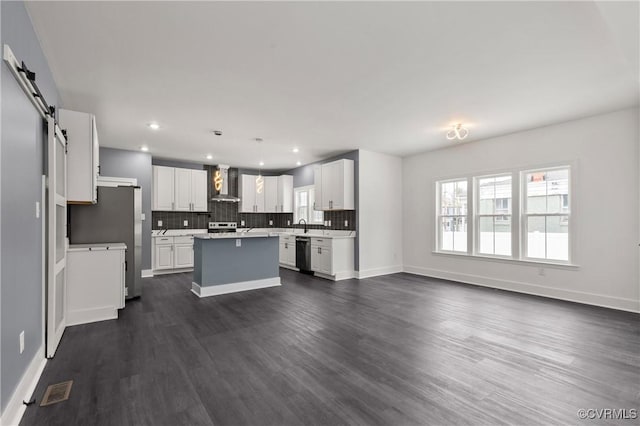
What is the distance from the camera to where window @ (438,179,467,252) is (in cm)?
610

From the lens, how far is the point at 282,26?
7.78 ft

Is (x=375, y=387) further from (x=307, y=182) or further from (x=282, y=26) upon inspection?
(x=307, y=182)

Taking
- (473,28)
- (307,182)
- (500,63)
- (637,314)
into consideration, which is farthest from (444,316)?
(307,182)

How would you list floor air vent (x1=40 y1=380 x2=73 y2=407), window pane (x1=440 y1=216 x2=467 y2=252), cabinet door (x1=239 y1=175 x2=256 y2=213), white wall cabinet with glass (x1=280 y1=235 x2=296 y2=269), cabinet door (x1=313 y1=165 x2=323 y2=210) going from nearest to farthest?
floor air vent (x1=40 y1=380 x2=73 y2=407) → window pane (x1=440 y1=216 x2=467 y2=252) → cabinet door (x1=313 y1=165 x2=323 y2=210) → white wall cabinet with glass (x1=280 y1=235 x2=296 y2=269) → cabinet door (x1=239 y1=175 x2=256 y2=213)

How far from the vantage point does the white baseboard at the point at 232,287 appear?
16.1ft

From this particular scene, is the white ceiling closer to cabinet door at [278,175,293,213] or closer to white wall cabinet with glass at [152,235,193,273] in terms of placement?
white wall cabinet with glass at [152,235,193,273]

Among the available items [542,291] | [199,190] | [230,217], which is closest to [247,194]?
[230,217]

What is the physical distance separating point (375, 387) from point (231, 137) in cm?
464

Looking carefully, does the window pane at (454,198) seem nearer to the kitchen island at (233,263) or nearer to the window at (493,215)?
the window at (493,215)

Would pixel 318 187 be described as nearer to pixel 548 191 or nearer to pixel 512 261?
pixel 512 261

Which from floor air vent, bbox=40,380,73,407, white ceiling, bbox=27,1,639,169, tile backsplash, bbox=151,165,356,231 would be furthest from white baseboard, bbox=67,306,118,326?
tile backsplash, bbox=151,165,356,231

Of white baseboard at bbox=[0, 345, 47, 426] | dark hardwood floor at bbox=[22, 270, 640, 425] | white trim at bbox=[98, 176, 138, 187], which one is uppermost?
white trim at bbox=[98, 176, 138, 187]

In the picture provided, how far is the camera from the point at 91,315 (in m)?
3.70

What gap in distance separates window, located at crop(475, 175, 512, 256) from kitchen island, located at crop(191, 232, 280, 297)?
3.91 m
